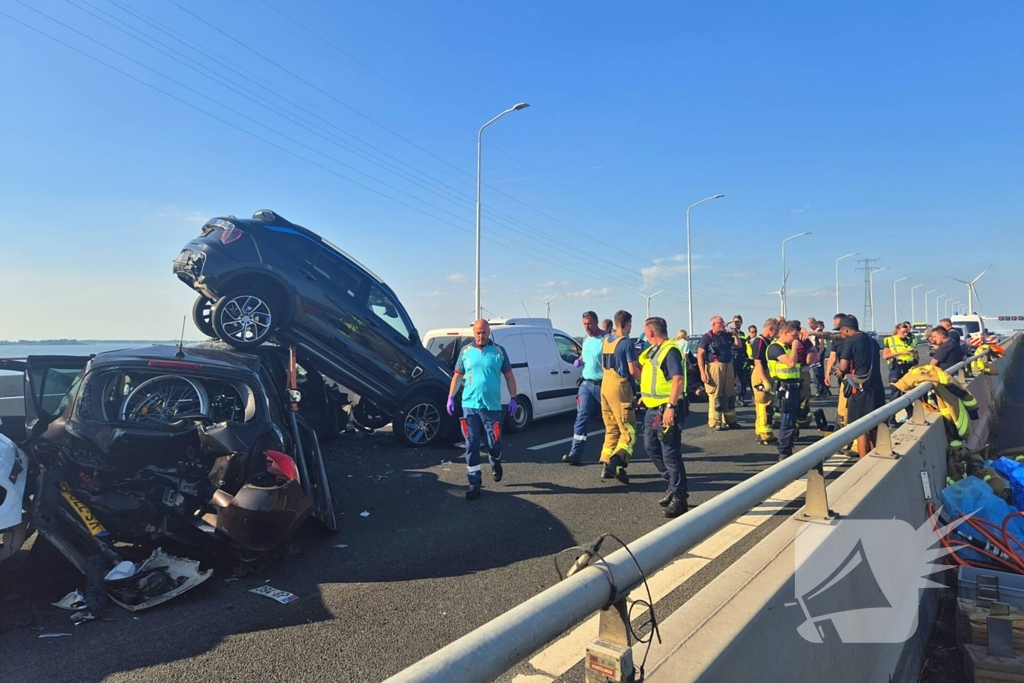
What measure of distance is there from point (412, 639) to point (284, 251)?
19.8 ft

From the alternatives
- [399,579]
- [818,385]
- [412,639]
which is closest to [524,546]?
[399,579]

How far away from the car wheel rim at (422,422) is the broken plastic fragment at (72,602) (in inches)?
205

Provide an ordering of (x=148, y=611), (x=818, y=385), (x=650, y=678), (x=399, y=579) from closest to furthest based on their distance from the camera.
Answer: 1. (x=650, y=678)
2. (x=148, y=611)
3. (x=399, y=579)
4. (x=818, y=385)

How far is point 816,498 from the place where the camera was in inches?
117

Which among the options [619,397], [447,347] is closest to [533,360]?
[447,347]

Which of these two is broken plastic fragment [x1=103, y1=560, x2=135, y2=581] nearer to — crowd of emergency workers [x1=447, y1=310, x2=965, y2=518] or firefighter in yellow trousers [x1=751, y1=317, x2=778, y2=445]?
crowd of emergency workers [x1=447, y1=310, x2=965, y2=518]

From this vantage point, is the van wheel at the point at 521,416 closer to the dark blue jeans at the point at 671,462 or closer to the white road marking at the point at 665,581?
the dark blue jeans at the point at 671,462

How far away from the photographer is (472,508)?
6.12 meters

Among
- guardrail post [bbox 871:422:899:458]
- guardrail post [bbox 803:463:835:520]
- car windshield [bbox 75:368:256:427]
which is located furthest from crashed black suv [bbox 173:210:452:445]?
guardrail post [bbox 803:463:835:520]

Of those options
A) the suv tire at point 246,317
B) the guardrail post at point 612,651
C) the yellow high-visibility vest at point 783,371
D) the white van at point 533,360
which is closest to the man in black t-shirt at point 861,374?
the yellow high-visibility vest at point 783,371

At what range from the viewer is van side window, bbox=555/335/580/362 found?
37.5ft

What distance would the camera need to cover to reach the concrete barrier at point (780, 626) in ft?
5.80

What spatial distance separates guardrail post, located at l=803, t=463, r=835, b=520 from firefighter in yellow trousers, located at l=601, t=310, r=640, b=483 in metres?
4.05

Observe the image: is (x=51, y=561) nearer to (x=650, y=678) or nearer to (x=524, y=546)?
(x=524, y=546)
